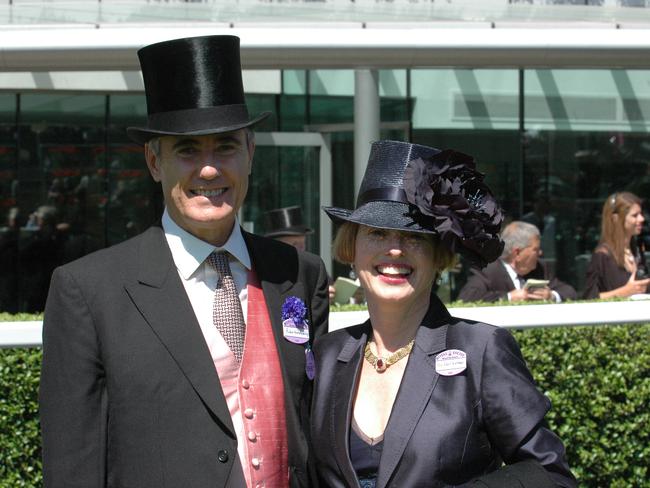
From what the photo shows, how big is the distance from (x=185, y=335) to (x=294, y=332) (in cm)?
37

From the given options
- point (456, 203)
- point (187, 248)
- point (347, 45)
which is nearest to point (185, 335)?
point (187, 248)

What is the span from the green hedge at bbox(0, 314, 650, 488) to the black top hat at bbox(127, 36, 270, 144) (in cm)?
218

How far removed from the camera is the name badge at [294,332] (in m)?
2.86

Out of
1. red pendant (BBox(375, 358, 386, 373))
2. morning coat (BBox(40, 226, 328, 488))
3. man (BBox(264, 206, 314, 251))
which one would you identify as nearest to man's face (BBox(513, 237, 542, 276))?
man (BBox(264, 206, 314, 251))

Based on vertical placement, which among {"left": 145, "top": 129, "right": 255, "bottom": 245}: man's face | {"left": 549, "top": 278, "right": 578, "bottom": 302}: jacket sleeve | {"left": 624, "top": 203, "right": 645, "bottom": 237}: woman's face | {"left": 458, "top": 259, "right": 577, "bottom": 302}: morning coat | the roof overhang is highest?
the roof overhang

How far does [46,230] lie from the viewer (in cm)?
1199

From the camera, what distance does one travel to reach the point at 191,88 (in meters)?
2.77

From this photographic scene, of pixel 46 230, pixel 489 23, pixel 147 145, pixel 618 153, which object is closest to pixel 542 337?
pixel 147 145

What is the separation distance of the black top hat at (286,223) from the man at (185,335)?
4300mm

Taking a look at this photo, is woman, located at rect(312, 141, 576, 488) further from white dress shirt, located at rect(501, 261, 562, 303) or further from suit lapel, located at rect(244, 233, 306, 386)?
white dress shirt, located at rect(501, 261, 562, 303)

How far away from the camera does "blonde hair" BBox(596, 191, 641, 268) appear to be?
7.04 meters

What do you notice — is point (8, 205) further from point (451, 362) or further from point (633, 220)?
point (451, 362)

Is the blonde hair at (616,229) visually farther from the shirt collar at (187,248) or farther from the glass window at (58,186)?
the glass window at (58,186)

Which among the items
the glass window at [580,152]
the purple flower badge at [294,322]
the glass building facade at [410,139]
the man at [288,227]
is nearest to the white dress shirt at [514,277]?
the man at [288,227]
